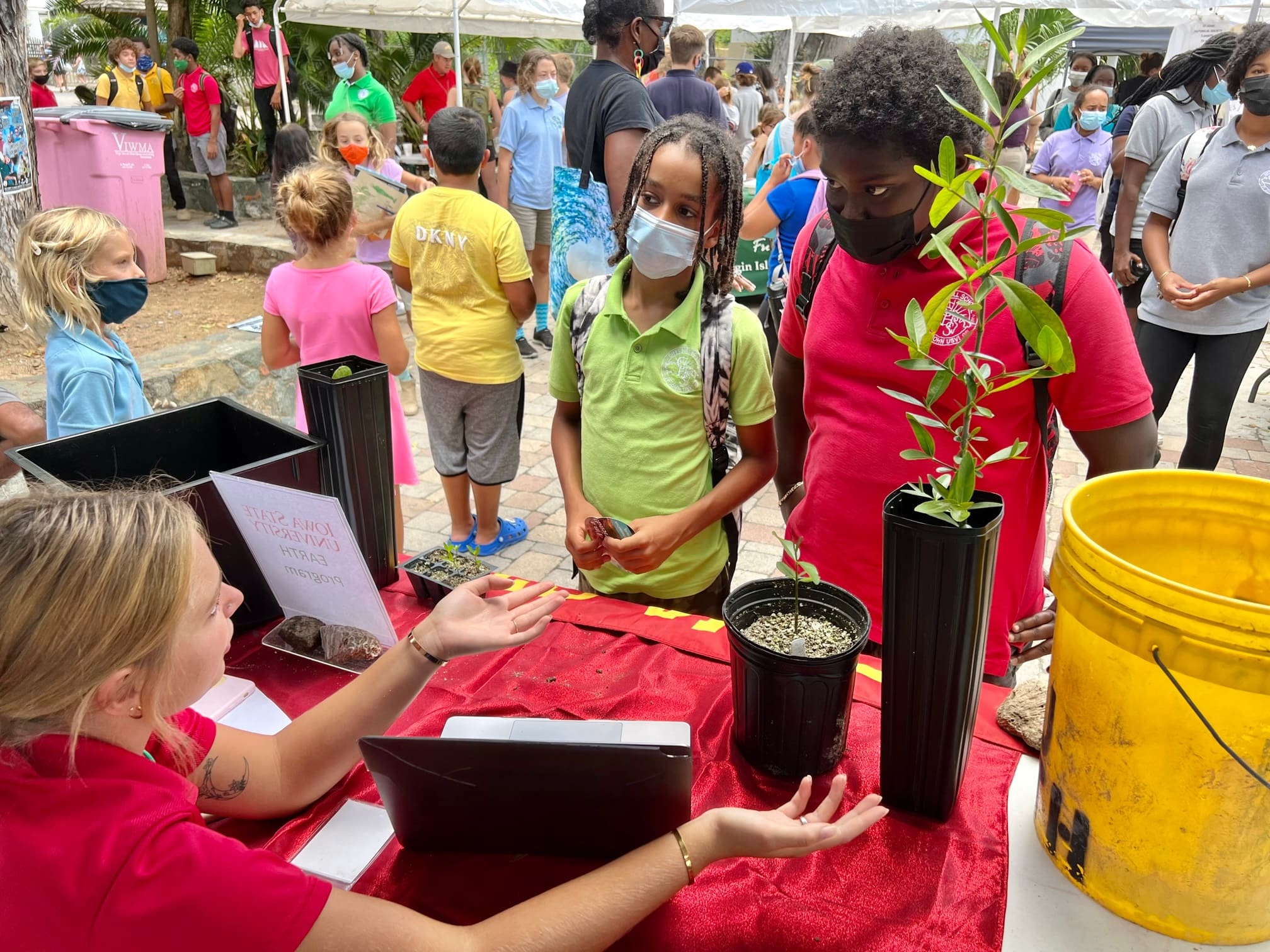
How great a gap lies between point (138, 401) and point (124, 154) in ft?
17.4

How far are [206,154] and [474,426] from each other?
6.96m

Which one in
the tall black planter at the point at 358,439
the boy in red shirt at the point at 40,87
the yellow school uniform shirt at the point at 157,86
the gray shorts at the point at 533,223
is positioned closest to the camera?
the tall black planter at the point at 358,439

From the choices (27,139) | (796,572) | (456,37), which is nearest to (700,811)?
(796,572)

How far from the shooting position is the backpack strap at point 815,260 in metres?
1.74

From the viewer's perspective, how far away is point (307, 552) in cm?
139

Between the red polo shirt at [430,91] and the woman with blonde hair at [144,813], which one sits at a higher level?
the red polo shirt at [430,91]

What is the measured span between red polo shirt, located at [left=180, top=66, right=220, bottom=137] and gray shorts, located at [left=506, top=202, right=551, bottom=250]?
4.79 m

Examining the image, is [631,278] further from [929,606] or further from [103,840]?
[103,840]

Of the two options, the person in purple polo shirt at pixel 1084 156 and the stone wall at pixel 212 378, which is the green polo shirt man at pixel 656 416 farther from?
the person in purple polo shirt at pixel 1084 156

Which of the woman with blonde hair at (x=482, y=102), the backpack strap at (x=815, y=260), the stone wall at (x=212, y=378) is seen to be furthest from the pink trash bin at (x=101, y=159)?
the backpack strap at (x=815, y=260)

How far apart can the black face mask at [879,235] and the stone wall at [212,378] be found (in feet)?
11.0

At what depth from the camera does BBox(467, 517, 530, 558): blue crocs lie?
3.90 metres

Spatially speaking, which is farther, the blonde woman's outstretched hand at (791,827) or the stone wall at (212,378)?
the stone wall at (212,378)

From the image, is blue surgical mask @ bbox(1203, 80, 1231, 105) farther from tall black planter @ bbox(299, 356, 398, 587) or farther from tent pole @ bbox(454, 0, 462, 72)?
tent pole @ bbox(454, 0, 462, 72)
